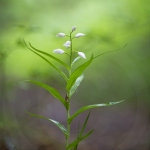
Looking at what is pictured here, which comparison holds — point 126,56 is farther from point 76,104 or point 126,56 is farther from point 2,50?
point 2,50

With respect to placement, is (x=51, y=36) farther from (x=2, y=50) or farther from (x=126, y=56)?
(x=126, y=56)

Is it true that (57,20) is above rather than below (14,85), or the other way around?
above

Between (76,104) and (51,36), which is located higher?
(51,36)

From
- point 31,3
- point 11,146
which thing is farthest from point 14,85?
point 31,3

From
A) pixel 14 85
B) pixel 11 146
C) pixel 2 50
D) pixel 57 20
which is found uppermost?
pixel 57 20

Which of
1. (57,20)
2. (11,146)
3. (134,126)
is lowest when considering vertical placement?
(11,146)

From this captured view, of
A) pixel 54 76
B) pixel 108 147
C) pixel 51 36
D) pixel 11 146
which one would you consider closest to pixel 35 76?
pixel 54 76
